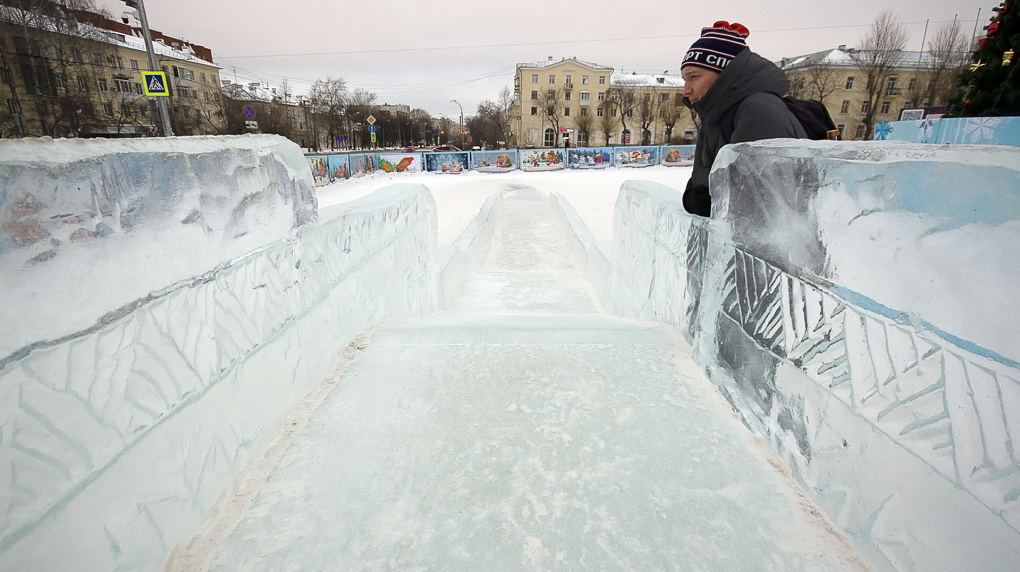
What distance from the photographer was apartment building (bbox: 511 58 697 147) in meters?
52.4

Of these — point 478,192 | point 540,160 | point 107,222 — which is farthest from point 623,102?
point 107,222

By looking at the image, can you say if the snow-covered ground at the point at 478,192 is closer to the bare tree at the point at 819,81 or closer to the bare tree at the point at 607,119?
the bare tree at the point at 819,81

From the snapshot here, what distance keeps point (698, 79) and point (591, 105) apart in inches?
2319

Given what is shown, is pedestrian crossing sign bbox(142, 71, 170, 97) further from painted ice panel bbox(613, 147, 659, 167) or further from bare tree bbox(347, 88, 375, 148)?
bare tree bbox(347, 88, 375, 148)

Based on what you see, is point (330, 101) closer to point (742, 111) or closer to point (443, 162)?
point (443, 162)

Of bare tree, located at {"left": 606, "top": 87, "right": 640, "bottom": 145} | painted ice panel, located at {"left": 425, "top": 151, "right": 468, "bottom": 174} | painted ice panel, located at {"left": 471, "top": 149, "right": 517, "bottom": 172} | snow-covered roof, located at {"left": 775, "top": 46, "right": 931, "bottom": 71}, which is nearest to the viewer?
painted ice panel, located at {"left": 425, "top": 151, "right": 468, "bottom": 174}

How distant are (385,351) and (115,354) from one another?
4.50 ft

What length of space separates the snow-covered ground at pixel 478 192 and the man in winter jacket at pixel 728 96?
17.1ft

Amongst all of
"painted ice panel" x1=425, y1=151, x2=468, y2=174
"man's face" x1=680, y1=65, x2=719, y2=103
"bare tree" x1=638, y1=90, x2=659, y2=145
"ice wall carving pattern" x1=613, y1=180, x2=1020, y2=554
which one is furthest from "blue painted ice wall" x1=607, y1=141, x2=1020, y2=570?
"bare tree" x1=638, y1=90, x2=659, y2=145

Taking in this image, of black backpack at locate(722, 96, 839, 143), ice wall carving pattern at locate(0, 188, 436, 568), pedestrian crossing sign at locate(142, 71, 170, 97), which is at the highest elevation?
pedestrian crossing sign at locate(142, 71, 170, 97)

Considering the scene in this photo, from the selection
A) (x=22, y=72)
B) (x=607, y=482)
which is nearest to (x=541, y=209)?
(x=607, y=482)

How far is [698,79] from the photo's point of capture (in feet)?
7.93

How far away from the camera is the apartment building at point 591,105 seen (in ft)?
172

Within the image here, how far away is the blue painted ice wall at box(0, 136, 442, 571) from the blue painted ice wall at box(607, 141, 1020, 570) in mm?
1775
